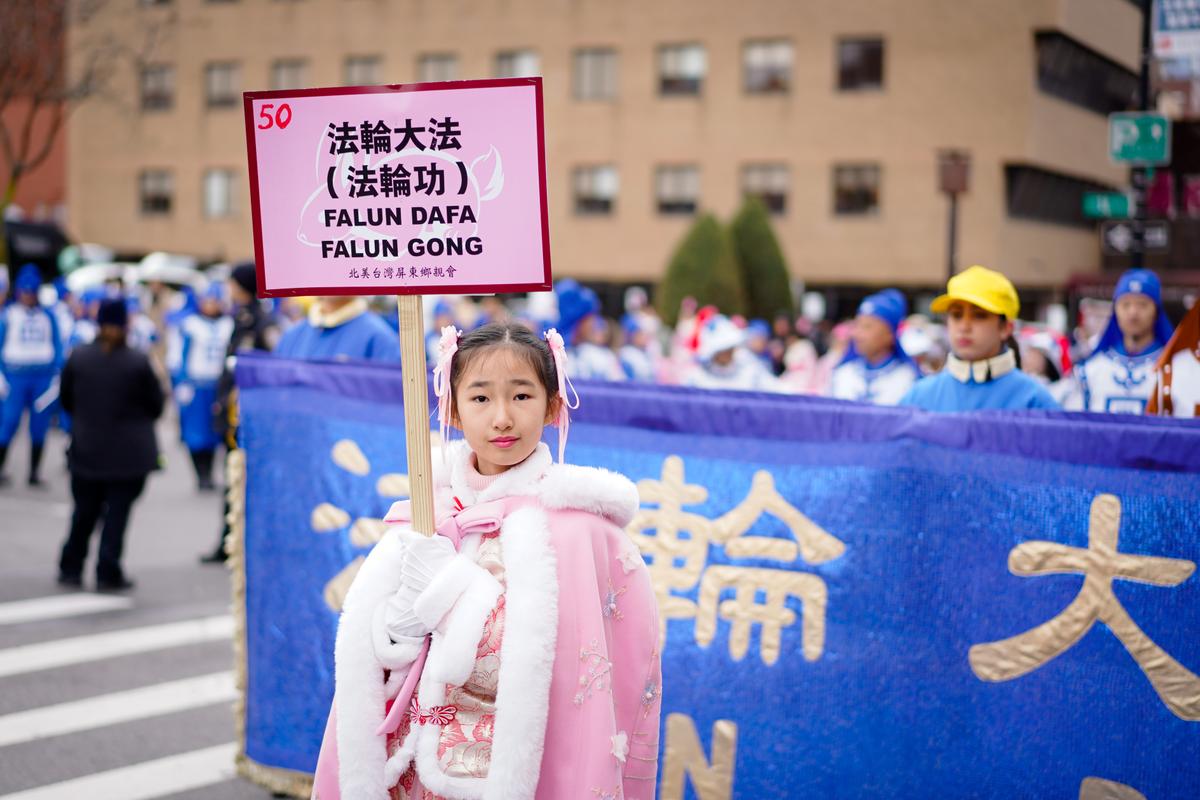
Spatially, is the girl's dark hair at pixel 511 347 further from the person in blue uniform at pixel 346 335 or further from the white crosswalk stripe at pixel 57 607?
the white crosswalk stripe at pixel 57 607

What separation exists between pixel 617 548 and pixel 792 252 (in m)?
33.7

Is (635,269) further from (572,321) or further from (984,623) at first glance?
(984,623)

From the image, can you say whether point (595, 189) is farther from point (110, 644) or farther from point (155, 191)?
point (110, 644)

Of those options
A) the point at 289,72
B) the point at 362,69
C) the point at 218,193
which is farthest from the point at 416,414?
the point at 218,193

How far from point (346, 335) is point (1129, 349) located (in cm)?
399

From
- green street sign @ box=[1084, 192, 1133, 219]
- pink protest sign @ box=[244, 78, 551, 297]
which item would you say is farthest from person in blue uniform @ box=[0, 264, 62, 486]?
pink protest sign @ box=[244, 78, 551, 297]

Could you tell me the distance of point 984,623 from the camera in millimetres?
4082

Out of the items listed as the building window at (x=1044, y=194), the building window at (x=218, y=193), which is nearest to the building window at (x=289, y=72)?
the building window at (x=218, y=193)

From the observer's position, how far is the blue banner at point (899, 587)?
154 inches

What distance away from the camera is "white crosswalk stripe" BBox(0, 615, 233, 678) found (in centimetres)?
742

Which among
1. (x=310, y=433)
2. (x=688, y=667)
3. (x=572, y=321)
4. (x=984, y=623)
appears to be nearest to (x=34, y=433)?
(x=572, y=321)

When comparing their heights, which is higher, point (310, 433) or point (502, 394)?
point (502, 394)

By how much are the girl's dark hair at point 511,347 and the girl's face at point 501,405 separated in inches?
0.6

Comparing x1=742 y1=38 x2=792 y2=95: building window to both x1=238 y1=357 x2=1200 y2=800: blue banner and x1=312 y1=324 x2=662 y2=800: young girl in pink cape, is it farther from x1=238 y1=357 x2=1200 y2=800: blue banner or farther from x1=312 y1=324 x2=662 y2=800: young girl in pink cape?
x1=312 y1=324 x2=662 y2=800: young girl in pink cape
